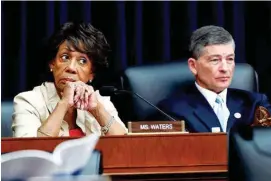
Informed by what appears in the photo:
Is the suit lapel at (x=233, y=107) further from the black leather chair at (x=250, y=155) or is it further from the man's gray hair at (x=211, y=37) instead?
the black leather chair at (x=250, y=155)

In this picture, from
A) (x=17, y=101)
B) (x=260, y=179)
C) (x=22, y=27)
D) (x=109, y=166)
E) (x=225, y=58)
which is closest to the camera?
(x=260, y=179)

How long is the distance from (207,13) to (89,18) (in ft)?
1.74

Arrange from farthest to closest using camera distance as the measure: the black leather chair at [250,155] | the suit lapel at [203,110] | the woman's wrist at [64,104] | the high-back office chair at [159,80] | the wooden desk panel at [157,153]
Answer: the high-back office chair at [159,80] → the suit lapel at [203,110] → the woman's wrist at [64,104] → the wooden desk panel at [157,153] → the black leather chair at [250,155]

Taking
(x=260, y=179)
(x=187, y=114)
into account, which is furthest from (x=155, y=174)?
(x=187, y=114)

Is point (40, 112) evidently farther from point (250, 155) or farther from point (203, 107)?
point (250, 155)

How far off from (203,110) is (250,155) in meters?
1.06

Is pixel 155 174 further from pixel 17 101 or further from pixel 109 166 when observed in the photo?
pixel 17 101

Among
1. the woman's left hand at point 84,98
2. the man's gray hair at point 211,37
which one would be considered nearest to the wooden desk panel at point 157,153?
the woman's left hand at point 84,98

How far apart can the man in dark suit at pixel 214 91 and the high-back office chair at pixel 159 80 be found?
72mm

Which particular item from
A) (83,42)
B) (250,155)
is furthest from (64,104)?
(250,155)

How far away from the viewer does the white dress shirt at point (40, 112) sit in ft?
6.37

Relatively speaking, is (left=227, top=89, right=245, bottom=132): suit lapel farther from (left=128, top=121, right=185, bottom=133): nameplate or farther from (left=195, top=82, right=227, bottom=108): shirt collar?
(left=128, top=121, right=185, bottom=133): nameplate

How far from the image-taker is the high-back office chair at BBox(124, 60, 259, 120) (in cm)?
223

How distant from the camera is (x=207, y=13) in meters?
2.88
